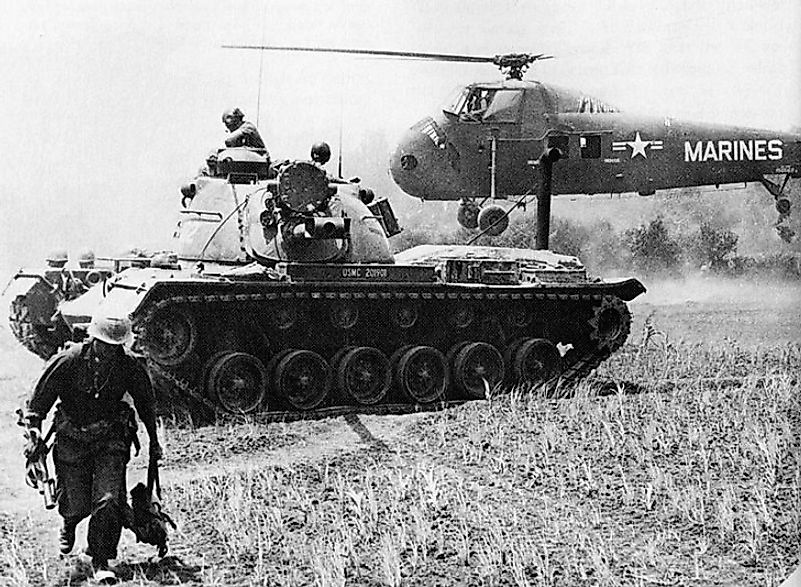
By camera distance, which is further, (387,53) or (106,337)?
(387,53)

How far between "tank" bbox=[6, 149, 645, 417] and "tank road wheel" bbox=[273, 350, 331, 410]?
0.01m

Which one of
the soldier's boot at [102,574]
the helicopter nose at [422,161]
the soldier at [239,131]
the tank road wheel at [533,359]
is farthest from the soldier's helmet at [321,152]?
the tank road wheel at [533,359]

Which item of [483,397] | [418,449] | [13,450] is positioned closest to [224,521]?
[13,450]

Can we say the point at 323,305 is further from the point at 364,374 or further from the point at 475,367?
the point at 475,367

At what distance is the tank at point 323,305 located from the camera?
7.58 m

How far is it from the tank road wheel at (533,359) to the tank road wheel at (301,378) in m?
1.95

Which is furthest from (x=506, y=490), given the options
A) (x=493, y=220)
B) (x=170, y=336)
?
(x=493, y=220)

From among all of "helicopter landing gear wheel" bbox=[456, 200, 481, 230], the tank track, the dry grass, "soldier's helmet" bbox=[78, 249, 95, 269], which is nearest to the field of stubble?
the dry grass

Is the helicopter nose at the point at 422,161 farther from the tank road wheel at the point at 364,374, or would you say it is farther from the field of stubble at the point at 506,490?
the field of stubble at the point at 506,490

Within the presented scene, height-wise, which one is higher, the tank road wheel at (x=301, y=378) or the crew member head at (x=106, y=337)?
the crew member head at (x=106, y=337)

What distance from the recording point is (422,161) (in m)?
8.31

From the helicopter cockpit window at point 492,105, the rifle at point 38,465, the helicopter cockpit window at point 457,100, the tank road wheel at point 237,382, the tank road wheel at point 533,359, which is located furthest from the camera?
the tank road wheel at point 533,359

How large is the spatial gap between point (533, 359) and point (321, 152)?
12.1ft

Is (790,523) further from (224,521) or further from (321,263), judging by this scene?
(321,263)
